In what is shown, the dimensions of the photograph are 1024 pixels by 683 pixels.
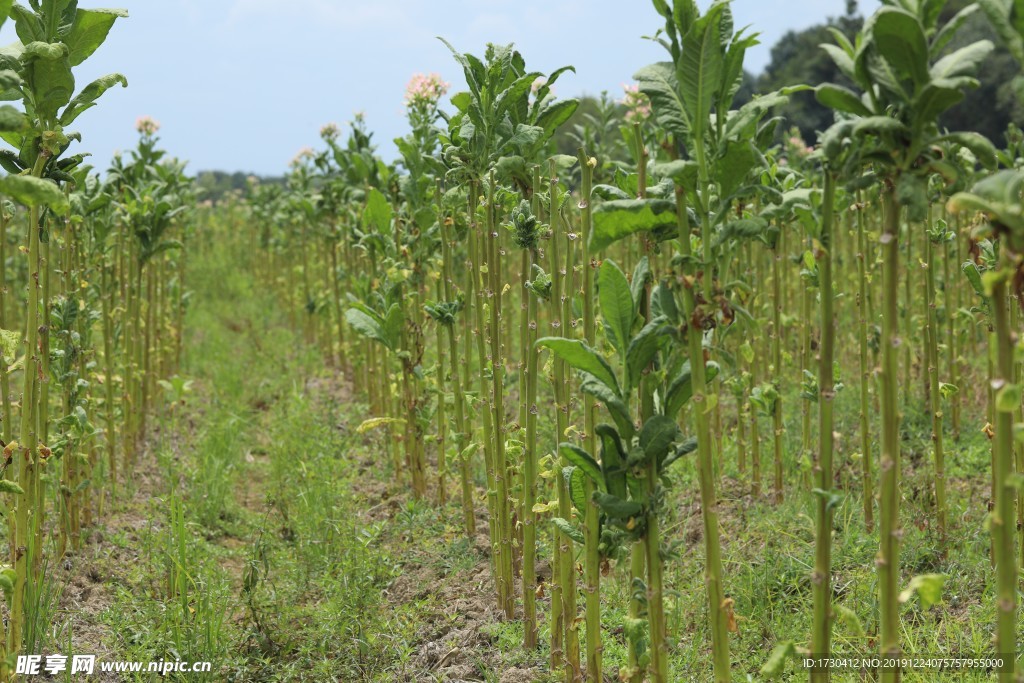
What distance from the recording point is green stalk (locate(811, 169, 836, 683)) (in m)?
1.66

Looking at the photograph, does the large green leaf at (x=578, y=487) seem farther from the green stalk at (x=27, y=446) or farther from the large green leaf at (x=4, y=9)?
the large green leaf at (x=4, y=9)

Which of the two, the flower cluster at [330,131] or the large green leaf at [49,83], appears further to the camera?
the flower cluster at [330,131]

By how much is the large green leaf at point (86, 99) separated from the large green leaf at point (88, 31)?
8 cm

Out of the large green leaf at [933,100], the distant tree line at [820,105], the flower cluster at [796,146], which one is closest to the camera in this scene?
the large green leaf at [933,100]

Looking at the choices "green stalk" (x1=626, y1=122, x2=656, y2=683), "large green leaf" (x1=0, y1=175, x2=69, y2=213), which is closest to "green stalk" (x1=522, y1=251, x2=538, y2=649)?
"green stalk" (x1=626, y1=122, x2=656, y2=683)

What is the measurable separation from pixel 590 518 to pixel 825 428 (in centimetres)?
75

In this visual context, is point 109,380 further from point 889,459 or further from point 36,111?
point 889,459

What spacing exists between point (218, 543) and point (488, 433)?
77.9 inches

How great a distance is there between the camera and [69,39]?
8.18 feet

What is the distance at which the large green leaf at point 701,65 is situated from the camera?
5.62 feet

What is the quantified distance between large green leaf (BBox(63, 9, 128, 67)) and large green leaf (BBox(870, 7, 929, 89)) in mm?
2174

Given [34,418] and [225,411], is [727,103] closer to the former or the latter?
[34,418]

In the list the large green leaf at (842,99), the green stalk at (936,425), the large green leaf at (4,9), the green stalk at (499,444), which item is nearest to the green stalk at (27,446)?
the large green leaf at (4,9)

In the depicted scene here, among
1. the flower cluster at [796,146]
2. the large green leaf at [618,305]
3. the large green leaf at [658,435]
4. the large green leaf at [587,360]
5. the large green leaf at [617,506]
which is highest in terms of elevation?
the flower cluster at [796,146]
